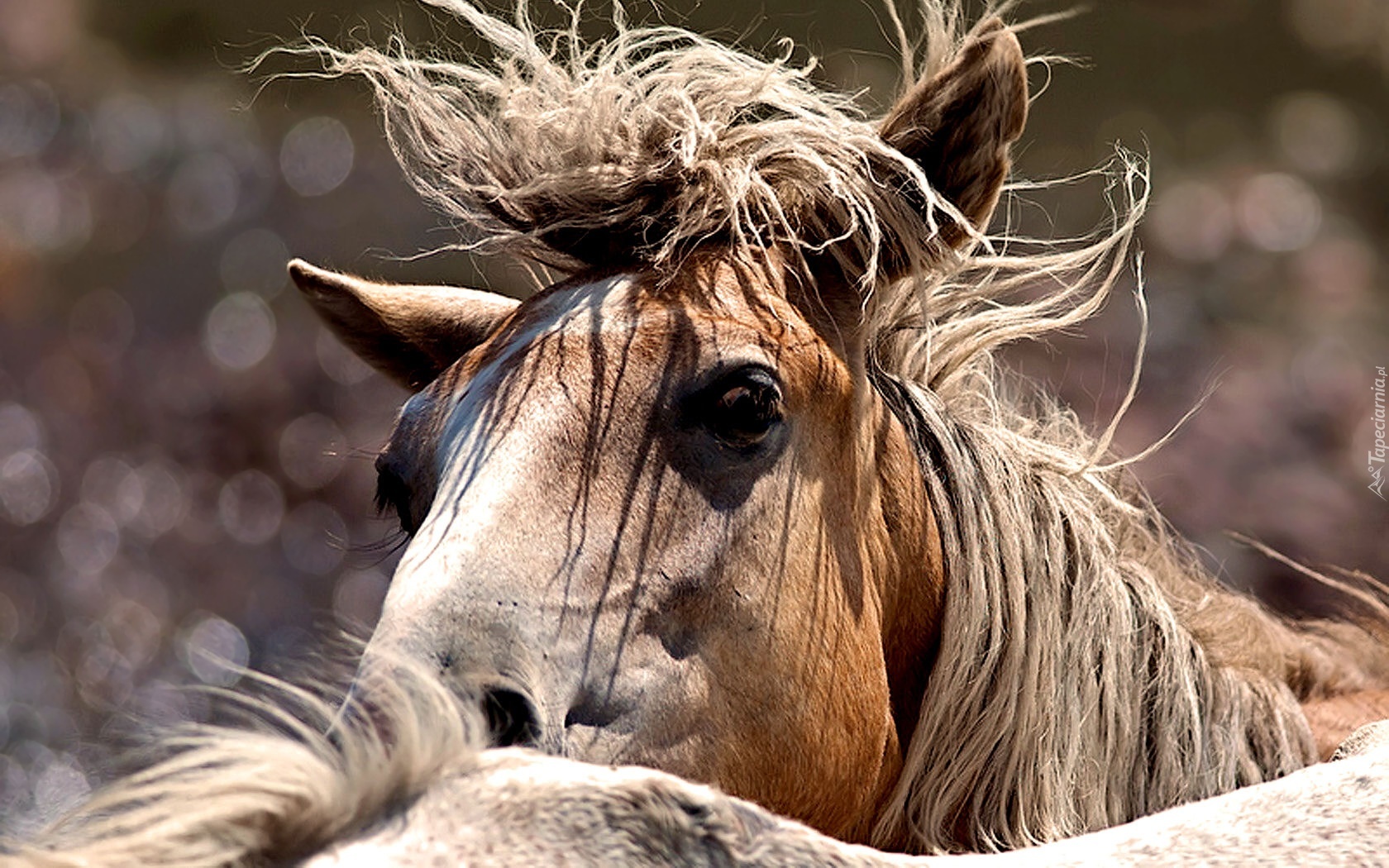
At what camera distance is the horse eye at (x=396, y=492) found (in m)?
1.47

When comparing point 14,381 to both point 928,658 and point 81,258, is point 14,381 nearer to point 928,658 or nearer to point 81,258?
point 81,258

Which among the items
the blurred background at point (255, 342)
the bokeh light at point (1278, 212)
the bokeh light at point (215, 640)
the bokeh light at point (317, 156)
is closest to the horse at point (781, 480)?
the blurred background at point (255, 342)

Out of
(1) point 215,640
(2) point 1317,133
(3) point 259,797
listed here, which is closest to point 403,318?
(3) point 259,797

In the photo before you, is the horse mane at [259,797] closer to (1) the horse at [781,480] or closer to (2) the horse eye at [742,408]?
(1) the horse at [781,480]

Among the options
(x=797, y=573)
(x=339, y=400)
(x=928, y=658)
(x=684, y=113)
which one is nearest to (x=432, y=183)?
(x=684, y=113)

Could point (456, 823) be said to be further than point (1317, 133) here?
No

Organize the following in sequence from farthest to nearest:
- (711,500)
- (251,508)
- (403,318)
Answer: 1. (251,508)
2. (403,318)
3. (711,500)

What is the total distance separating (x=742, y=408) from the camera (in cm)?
135

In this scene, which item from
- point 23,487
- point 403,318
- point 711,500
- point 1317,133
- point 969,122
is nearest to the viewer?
point 711,500

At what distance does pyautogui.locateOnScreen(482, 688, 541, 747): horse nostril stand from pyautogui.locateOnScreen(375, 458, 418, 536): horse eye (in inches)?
15.1

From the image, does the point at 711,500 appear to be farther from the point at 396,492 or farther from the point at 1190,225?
the point at 1190,225

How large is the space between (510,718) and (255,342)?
3.71 m

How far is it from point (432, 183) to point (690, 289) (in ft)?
1.61

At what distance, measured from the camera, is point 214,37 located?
494cm
